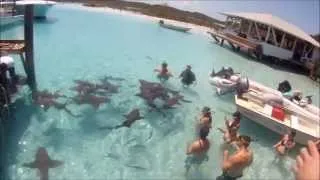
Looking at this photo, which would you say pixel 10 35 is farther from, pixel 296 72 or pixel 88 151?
pixel 296 72

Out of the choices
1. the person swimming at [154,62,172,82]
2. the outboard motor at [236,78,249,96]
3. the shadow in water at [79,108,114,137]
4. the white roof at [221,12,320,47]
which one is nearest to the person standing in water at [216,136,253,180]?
the shadow in water at [79,108,114,137]

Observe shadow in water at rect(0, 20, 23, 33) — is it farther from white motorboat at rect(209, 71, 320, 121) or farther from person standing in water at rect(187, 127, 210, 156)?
person standing in water at rect(187, 127, 210, 156)

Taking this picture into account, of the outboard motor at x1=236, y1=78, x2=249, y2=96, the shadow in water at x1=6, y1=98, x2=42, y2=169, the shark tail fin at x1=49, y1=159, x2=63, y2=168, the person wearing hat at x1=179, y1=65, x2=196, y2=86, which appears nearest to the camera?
the shark tail fin at x1=49, y1=159, x2=63, y2=168

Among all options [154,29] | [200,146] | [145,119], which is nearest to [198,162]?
[200,146]

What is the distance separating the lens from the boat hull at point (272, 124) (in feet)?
43.4

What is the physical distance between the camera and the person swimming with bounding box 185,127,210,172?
10516mm

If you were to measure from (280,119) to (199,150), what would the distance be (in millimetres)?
4660

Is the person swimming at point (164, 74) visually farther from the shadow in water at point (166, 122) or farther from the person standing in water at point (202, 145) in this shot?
the person standing in water at point (202, 145)

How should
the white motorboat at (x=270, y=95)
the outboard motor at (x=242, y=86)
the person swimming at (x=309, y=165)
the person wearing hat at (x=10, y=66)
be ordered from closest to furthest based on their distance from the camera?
the person swimming at (x=309, y=165) < the person wearing hat at (x=10, y=66) < the white motorboat at (x=270, y=95) < the outboard motor at (x=242, y=86)

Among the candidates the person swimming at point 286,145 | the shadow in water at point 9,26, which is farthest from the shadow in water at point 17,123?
the shadow in water at point 9,26

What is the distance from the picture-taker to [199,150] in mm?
10672

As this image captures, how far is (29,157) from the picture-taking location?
9.98 meters

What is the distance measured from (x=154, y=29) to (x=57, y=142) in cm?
3187

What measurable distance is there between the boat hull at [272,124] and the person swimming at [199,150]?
12.1 feet
